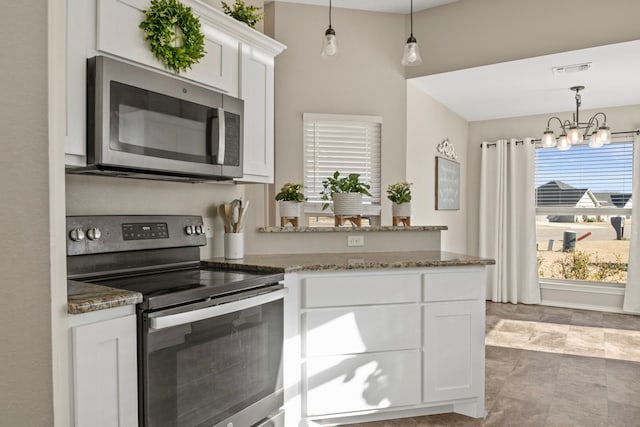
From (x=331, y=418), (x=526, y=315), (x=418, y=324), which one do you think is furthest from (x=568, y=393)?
(x=526, y=315)

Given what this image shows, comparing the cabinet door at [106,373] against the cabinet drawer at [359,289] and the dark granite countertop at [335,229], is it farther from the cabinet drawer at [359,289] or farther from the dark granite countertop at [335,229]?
the dark granite countertop at [335,229]

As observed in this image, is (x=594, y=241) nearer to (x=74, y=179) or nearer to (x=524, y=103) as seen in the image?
(x=524, y=103)

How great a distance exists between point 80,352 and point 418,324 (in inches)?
67.4

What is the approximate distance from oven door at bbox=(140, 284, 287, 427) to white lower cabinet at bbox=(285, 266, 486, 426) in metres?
0.17

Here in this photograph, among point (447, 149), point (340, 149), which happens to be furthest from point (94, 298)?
point (447, 149)

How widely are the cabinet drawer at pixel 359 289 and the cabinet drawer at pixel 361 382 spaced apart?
30 centimetres

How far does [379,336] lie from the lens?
2.44 m

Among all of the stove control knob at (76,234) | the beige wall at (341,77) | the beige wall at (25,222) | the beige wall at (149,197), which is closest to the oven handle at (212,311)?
the beige wall at (25,222)

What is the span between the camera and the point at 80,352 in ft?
4.51

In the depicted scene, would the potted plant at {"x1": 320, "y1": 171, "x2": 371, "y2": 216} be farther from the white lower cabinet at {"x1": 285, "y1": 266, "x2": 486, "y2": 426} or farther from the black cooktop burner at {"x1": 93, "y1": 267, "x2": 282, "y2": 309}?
the black cooktop burner at {"x1": 93, "y1": 267, "x2": 282, "y2": 309}

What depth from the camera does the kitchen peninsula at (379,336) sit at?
2.34 meters

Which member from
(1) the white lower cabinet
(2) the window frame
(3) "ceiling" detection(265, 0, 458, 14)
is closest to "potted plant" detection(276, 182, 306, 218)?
(1) the white lower cabinet

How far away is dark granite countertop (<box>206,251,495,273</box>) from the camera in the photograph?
230cm

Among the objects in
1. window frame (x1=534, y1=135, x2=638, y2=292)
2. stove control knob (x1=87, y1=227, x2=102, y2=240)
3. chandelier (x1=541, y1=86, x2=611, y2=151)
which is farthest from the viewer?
window frame (x1=534, y1=135, x2=638, y2=292)
